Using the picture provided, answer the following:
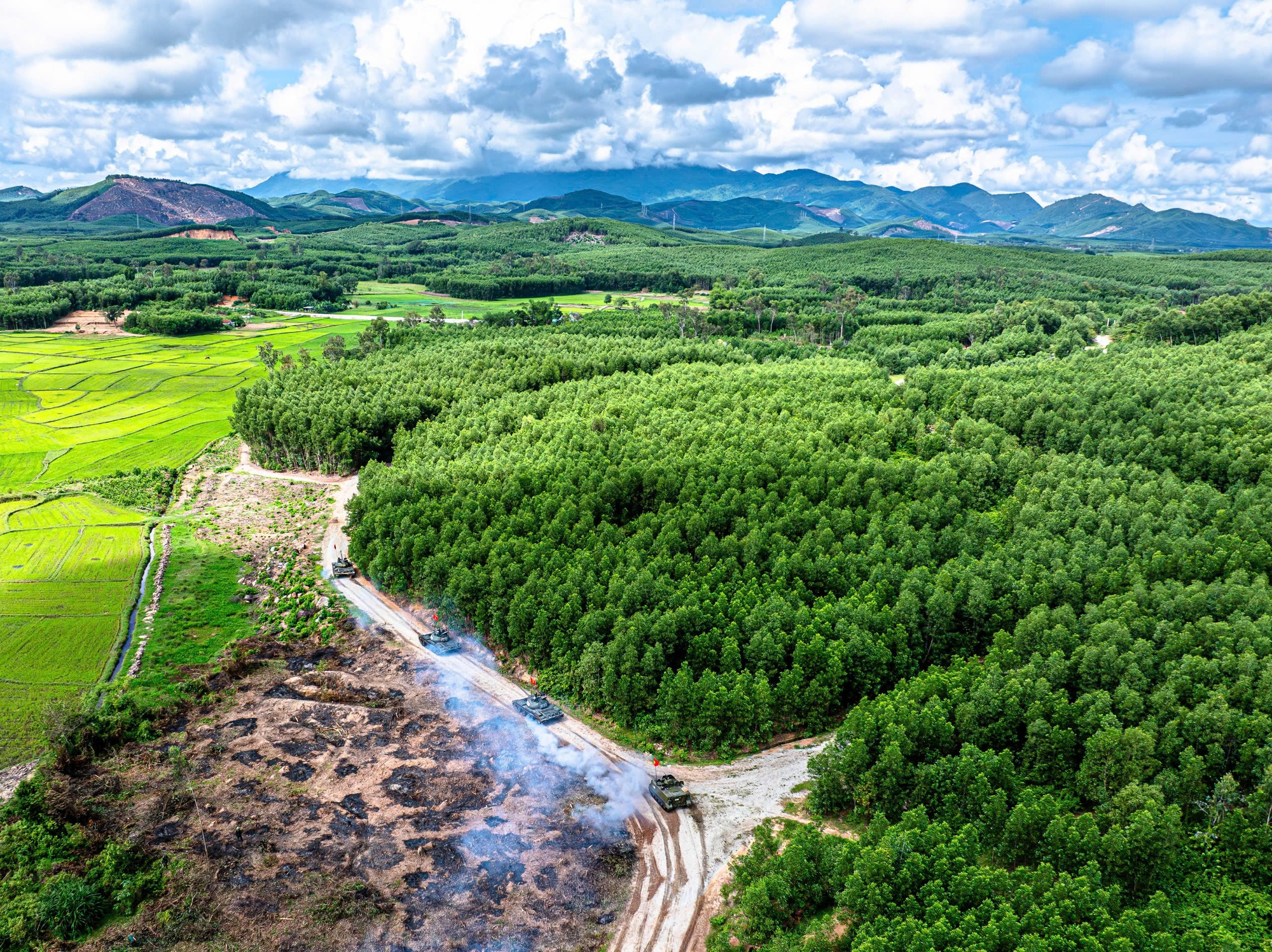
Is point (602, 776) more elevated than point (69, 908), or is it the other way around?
point (602, 776)

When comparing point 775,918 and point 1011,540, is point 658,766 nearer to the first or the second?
point 775,918

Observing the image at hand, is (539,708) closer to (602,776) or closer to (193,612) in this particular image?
(602,776)

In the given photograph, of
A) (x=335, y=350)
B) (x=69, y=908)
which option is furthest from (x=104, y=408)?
(x=69, y=908)

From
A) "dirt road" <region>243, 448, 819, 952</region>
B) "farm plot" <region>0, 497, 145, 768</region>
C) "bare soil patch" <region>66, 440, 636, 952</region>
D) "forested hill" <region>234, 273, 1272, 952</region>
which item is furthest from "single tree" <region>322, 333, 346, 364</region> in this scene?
"dirt road" <region>243, 448, 819, 952</region>

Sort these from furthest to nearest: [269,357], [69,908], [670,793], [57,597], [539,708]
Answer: [269,357] < [57,597] < [539,708] < [670,793] < [69,908]

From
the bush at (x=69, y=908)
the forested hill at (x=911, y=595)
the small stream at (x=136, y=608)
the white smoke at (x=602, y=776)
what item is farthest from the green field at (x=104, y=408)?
the white smoke at (x=602, y=776)

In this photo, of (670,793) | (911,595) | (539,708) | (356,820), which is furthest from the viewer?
(911,595)

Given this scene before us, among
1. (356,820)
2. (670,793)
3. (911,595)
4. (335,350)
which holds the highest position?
(335,350)

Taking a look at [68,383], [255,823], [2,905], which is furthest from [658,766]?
[68,383]
